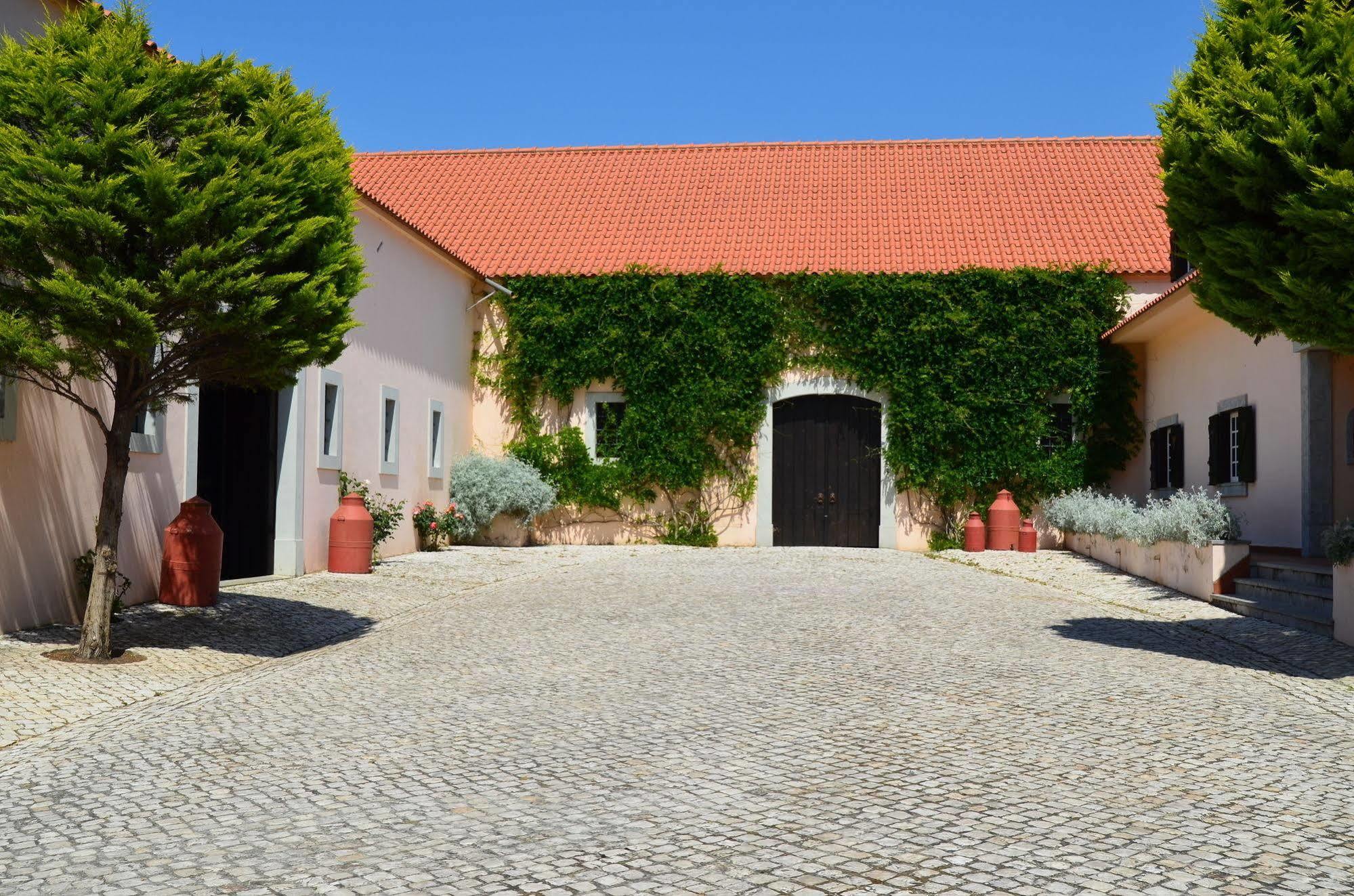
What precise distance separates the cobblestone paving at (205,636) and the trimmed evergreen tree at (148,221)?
55cm

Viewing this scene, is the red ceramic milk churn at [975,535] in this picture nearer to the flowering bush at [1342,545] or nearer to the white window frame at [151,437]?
the flowering bush at [1342,545]

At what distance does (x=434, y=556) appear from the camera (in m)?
17.3

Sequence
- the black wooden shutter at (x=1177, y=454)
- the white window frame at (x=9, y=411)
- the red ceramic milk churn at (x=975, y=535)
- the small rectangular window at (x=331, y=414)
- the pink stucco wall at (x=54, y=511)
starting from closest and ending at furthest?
1. the white window frame at (x=9, y=411)
2. the pink stucco wall at (x=54, y=511)
3. the small rectangular window at (x=331, y=414)
4. the black wooden shutter at (x=1177, y=454)
5. the red ceramic milk churn at (x=975, y=535)

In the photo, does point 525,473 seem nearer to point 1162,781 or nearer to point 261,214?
point 261,214

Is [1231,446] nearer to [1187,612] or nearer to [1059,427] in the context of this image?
[1059,427]

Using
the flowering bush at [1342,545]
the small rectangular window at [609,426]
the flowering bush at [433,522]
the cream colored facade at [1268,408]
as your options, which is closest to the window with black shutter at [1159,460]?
the cream colored facade at [1268,408]

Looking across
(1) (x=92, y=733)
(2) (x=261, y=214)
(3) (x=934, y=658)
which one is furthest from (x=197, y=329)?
(3) (x=934, y=658)

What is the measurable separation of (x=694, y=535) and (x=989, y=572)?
5.94 meters

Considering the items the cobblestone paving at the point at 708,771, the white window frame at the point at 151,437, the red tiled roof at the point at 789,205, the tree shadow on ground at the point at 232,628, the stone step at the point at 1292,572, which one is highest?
the red tiled roof at the point at 789,205

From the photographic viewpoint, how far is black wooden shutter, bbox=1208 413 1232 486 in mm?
16094

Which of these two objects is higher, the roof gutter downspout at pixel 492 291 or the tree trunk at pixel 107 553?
the roof gutter downspout at pixel 492 291

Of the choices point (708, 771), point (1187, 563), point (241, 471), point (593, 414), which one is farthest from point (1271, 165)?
point (593, 414)

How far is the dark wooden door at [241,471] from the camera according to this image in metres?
14.2

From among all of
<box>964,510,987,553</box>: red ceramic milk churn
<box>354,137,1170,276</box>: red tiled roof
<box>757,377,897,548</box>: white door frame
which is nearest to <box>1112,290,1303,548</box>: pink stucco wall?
<box>354,137,1170,276</box>: red tiled roof
